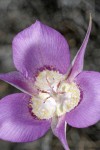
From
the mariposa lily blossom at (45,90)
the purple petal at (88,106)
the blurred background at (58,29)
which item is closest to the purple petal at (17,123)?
the mariposa lily blossom at (45,90)

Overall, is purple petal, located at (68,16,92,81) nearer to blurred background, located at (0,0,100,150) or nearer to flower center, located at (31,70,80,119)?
flower center, located at (31,70,80,119)

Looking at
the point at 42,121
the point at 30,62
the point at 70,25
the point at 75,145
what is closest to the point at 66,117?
the point at 42,121

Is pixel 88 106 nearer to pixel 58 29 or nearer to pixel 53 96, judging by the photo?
pixel 53 96

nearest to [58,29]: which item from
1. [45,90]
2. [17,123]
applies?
[45,90]

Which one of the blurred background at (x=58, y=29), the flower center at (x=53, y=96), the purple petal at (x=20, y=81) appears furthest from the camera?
the blurred background at (x=58, y=29)

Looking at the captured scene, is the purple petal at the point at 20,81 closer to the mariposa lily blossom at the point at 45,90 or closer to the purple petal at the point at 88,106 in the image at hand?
the mariposa lily blossom at the point at 45,90

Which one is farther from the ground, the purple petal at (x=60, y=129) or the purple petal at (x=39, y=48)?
the purple petal at (x=39, y=48)

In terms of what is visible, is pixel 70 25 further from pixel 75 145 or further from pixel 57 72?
pixel 57 72
